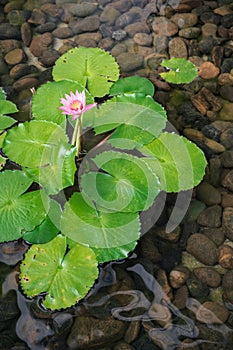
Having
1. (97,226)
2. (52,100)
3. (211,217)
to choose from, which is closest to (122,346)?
(97,226)

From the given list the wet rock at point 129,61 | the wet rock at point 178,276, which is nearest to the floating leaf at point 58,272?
the wet rock at point 178,276

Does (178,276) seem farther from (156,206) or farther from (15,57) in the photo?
(15,57)

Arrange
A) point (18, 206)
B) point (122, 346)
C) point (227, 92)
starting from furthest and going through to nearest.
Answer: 1. point (227, 92)
2. point (18, 206)
3. point (122, 346)

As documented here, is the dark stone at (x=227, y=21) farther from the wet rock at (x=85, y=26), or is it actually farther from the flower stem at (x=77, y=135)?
the flower stem at (x=77, y=135)

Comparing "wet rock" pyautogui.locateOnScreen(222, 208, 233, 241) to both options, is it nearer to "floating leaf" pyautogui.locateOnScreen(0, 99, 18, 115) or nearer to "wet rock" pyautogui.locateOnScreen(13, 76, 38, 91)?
"floating leaf" pyautogui.locateOnScreen(0, 99, 18, 115)

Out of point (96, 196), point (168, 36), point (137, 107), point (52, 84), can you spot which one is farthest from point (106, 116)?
point (168, 36)

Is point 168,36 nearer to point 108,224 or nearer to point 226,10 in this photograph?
point 226,10
